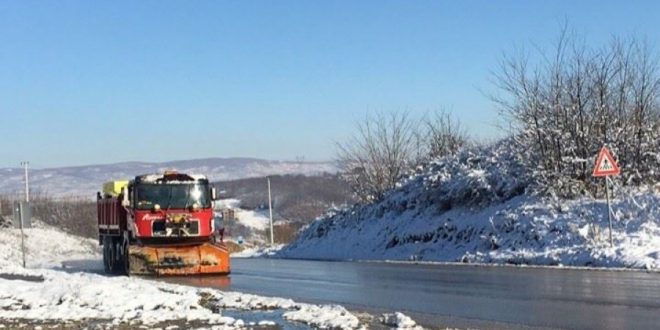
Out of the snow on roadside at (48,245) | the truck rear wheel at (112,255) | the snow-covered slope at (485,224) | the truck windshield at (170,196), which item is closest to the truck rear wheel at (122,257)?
the truck rear wheel at (112,255)

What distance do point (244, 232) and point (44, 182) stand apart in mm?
37086

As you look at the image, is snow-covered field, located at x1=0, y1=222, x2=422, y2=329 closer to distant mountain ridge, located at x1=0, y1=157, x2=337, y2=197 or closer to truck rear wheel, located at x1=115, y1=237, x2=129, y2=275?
truck rear wheel, located at x1=115, y1=237, x2=129, y2=275

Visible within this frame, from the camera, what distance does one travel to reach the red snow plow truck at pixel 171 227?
25609 mm

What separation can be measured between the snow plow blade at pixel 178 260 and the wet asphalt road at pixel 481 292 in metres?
1.02

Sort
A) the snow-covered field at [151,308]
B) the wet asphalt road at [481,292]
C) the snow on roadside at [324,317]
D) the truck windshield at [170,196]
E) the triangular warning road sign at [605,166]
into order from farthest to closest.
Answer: the truck windshield at [170,196] < the triangular warning road sign at [605,166] < the snow-covered field at [151,308] < the wet asphalt road at [481,292] < the snow on roadside at [324,317]

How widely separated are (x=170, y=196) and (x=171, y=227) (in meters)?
→ 1.02

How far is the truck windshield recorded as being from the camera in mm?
26203

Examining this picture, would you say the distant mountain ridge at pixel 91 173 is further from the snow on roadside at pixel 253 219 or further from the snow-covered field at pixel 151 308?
the snow-covered field at pixel 151 308

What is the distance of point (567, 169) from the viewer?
29.1 meters

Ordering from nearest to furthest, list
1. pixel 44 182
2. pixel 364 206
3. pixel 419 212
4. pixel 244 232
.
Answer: pixel 419 212 < pixel 364 206 < pixel 244 232 < pixel 44 182

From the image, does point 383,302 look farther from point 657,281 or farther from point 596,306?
point 657,281

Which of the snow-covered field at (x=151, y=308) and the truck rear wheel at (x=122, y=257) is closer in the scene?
the snow-covered field at (x=151, y=308)

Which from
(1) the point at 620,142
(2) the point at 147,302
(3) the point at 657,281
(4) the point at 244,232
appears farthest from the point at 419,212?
(4) the point at 244,232

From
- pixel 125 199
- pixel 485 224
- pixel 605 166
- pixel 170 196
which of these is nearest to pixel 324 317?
pixel 605 166
